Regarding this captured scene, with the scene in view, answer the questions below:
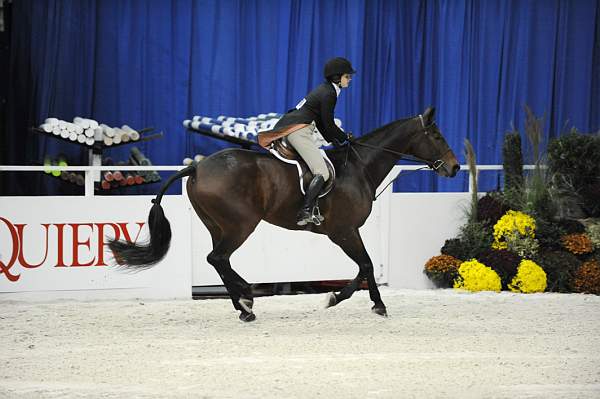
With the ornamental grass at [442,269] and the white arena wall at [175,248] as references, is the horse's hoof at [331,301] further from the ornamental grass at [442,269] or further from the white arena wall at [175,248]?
the ornamental grass at [442,269]

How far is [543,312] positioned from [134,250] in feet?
11.1

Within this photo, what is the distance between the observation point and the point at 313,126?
6180mm

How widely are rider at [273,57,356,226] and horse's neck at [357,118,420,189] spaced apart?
0.40 m

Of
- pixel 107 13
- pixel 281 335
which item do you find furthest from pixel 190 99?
pixel 281 335

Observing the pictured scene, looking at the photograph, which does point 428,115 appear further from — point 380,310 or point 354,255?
point 380,310

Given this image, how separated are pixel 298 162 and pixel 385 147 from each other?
773mm

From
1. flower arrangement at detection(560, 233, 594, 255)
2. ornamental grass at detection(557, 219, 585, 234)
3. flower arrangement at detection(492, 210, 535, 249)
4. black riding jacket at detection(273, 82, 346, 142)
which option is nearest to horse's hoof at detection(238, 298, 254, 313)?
black riding jacket at detection(273, 82, 346, 142)

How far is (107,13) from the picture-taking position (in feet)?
32.4

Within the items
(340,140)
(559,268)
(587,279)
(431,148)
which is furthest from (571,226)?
(340,140)

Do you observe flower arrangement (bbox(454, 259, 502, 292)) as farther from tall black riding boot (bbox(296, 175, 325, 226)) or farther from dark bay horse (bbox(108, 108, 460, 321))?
tall black riding boot (bbox(296, 175, 325, 226))

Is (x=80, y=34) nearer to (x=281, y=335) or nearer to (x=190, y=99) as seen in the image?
(x=190, y=99)

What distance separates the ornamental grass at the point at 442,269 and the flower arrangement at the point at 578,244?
110 cm

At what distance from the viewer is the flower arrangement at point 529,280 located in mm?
7965

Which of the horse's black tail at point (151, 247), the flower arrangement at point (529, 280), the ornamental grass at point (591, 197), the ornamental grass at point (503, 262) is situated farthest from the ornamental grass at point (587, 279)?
the horse's black tail at point (151, 247)
